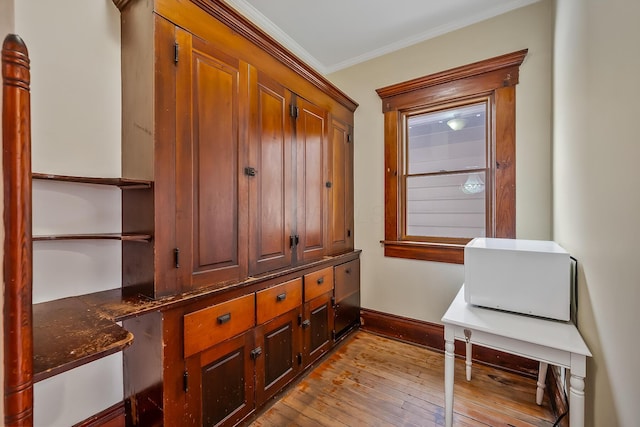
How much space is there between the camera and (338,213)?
2.65 meters

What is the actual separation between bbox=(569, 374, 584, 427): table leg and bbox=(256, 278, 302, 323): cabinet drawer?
1.47m

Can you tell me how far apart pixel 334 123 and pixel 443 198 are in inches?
49.3

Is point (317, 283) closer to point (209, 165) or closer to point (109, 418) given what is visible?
point (209, 165)

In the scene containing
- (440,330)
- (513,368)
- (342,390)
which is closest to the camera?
(342,390)

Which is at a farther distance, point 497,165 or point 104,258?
point 497,165

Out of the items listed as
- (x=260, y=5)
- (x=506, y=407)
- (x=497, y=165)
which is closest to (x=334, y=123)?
(x=260, y=5)

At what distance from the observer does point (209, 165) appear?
4.76ft

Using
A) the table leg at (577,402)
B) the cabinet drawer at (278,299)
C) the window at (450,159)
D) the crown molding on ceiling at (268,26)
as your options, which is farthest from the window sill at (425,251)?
the crown molding on ceiling at (268,26)

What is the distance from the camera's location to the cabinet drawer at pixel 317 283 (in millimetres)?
2070

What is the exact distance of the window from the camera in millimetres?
2201

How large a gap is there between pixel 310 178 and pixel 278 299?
995 mm

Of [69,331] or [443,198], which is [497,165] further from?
[69,331]

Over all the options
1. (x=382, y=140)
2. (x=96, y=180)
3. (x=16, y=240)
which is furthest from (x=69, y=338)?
(x=382, y=140)

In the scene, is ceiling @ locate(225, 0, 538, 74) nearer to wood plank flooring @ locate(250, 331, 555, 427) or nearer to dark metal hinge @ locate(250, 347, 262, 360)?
dark metal hinge @ locate(250, 347, 262, 360)
